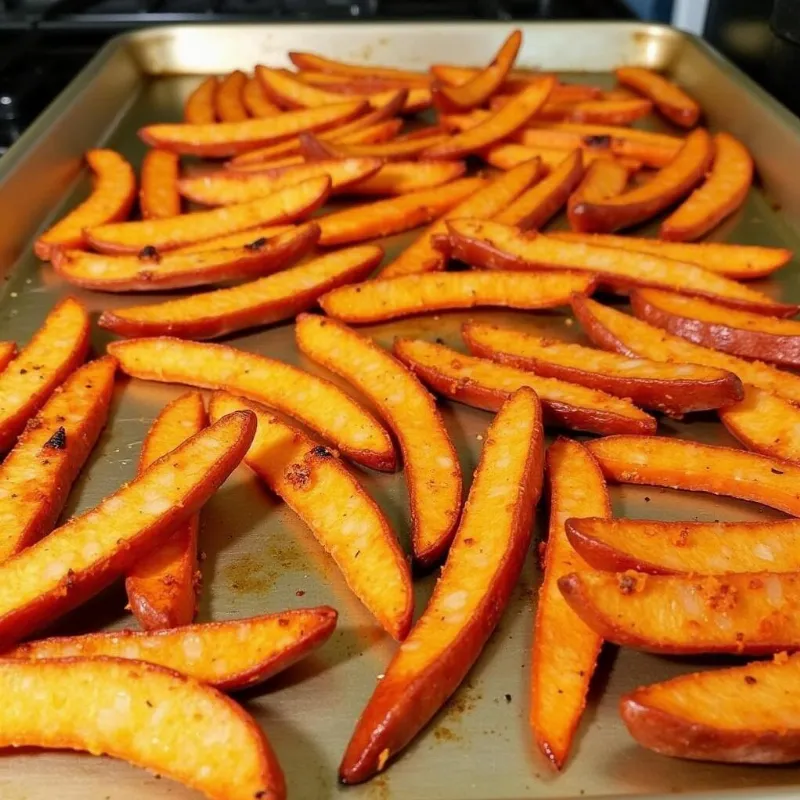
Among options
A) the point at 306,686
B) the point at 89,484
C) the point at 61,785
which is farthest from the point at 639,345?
the point at 61,785

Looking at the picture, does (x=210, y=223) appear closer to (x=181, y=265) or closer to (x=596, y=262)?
(x=181, y=265)

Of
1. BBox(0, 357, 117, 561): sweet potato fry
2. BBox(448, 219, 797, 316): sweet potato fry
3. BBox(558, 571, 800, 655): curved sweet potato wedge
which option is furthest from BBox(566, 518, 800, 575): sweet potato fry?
BBox(0, 357, 117, 561): sweet potato fry

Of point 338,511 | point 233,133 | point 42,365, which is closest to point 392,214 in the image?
point 233,133

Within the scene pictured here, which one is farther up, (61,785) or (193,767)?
(193,767)

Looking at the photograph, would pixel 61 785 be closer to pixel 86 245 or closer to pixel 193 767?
pixel 193 767

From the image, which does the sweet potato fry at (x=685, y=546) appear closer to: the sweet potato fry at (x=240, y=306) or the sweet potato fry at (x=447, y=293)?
the sweet potato fry at (x=447, y=293)

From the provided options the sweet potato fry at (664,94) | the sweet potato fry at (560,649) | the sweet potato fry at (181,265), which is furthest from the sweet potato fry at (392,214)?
the sweet potato fry at (560,649)
